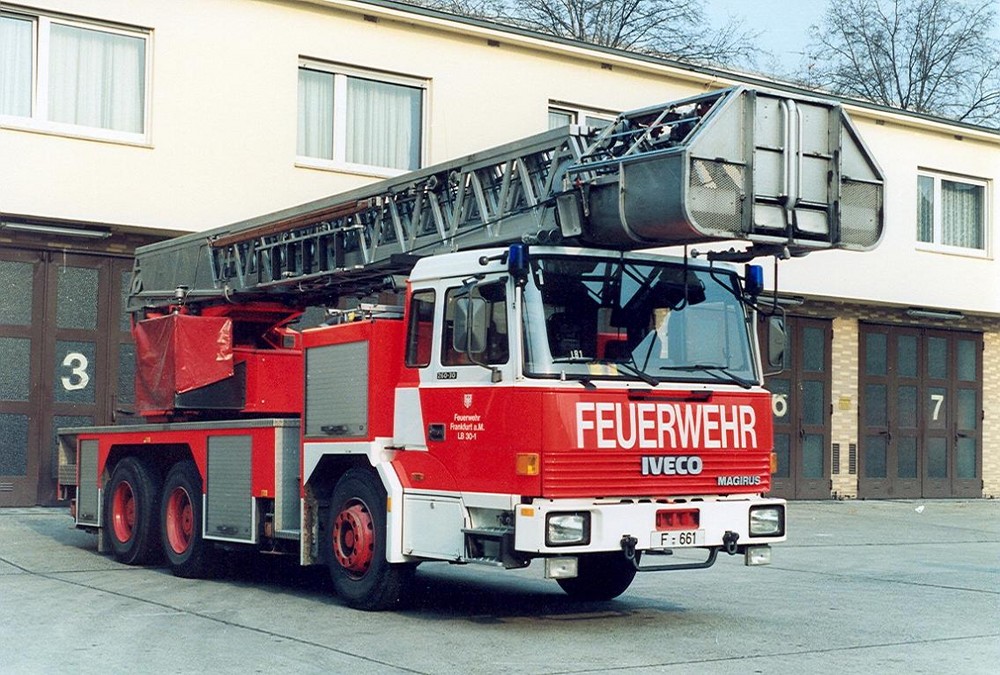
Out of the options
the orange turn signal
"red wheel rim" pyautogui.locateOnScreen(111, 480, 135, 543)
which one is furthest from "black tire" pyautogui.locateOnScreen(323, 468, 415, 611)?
"red wheel rim" pyautogui.locateOnScreen(111, 480, 135, 543)

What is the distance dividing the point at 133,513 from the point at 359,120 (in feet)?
25.2

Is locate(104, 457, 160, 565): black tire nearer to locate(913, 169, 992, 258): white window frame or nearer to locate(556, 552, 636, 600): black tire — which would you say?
locate(556, 552, 636, 600): black tire

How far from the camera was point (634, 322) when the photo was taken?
1012 cm

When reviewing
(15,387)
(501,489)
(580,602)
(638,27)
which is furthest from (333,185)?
(638,27)

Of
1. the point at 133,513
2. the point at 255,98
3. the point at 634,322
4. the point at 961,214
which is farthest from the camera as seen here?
the point at 961,214

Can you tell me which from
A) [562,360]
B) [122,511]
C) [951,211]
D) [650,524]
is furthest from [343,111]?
[951,211]

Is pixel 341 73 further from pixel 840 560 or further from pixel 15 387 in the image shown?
pixel 840 560

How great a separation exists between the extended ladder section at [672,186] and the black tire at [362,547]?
5.77 ft

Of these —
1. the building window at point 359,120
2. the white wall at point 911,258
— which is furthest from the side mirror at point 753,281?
the white wall at point 911,258

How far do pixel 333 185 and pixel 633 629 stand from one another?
35.2ft

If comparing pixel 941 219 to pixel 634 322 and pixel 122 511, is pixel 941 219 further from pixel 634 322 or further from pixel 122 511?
pixel 634 322

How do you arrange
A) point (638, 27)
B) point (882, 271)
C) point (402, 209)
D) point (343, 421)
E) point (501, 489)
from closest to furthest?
point (501, 489), point (343, 421), point (402, 209), point (882, 271), point (638, 27)

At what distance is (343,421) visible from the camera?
436 inches

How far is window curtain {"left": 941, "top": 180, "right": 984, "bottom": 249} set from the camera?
2722cm
